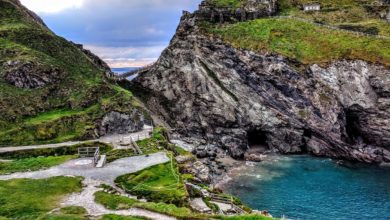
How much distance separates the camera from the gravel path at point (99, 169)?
5053cm

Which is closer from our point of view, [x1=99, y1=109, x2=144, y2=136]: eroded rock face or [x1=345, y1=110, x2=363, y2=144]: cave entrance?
[x1=99, y1=109, x2=144, y2=136]: eroded rock face

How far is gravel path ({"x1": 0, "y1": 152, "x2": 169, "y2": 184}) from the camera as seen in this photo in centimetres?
5053

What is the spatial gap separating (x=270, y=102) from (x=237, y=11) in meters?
36.5

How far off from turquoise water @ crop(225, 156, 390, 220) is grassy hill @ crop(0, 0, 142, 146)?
97.4 feet

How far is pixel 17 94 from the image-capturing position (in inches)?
3076

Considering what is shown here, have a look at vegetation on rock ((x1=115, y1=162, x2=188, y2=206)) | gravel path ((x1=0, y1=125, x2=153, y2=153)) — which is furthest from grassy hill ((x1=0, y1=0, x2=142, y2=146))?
vegetation on rock ((x1=115, y1=162, x2=188, y2=206))

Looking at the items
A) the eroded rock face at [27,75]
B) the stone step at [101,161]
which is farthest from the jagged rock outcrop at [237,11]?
the stone step at [101,161]

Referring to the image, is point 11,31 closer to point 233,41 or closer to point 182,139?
point 182,139

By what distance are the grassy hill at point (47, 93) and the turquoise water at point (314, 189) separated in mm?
29689

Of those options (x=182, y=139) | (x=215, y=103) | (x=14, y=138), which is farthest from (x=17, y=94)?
(x=215, y=103)

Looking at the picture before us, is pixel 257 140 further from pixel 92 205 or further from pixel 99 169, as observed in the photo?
pixel 92 205

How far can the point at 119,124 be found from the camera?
257 ft

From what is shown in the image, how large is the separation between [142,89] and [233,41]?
1221 inches

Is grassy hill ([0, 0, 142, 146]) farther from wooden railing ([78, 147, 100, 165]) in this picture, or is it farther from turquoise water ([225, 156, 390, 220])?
turquoise water ([225, 156, 390, 220])
